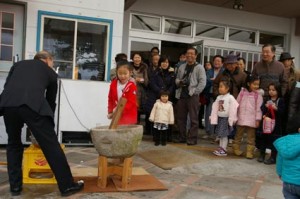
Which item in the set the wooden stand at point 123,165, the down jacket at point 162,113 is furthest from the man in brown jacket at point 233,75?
the wooden stand at point 123,165

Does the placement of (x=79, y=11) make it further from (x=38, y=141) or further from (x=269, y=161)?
(x=269, y=161)

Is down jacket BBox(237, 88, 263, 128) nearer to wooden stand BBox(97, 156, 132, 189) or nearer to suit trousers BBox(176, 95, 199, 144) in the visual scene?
suit trousers BBox(176, 95, 199, 144)

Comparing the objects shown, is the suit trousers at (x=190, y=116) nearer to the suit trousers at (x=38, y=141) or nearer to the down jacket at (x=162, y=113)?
→ the down jacket at (x=162, y=113)

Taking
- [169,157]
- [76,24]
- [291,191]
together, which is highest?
[76,24]

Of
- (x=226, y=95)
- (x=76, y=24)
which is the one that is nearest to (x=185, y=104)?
(x=226, y=95)

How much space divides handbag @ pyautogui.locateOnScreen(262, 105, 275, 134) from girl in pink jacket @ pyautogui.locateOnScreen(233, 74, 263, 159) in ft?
0.67

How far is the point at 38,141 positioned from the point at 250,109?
11.9 feet

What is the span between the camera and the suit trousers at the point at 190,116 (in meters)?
7.08

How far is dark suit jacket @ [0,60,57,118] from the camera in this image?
3.95 metres

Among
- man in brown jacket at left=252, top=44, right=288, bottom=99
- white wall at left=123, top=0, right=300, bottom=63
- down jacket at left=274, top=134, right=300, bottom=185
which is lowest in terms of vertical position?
down jacket at left=274, top=134, right=300, bottom=185

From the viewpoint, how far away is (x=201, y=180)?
507 cm

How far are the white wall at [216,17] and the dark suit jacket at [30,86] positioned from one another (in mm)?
6455

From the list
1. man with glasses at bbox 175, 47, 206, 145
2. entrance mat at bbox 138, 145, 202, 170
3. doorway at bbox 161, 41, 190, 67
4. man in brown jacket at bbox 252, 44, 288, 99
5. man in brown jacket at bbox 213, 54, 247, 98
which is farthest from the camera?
doorway at bbox 161, 41, 190, 67

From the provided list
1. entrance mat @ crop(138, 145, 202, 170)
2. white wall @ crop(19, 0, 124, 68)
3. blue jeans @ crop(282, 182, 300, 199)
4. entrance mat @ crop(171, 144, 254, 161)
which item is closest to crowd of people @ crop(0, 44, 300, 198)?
blue jeans @ crop(282, 182, 300, 199)
